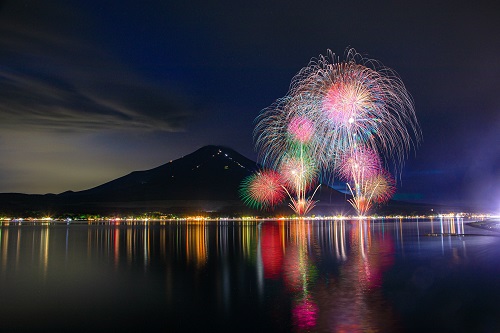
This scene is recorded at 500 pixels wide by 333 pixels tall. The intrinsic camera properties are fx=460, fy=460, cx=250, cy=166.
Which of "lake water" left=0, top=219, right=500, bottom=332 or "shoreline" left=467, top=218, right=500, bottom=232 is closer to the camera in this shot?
"lake water" left=0, top=219, right=500, bottom=332

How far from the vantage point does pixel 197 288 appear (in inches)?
632

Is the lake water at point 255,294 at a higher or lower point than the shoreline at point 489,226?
lower

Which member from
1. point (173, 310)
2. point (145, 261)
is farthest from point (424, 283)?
point (145, 261)

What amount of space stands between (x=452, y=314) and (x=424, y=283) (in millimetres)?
5108

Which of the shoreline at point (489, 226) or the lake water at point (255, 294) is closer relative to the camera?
the lake water at point (255, 294)

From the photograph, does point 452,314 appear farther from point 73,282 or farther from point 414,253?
point 414,253

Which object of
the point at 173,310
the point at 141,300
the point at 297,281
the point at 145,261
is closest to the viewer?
the point at 173,310

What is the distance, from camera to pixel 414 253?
92.5 ft

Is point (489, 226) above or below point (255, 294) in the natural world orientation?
above

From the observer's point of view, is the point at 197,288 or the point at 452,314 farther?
the point at 197,288

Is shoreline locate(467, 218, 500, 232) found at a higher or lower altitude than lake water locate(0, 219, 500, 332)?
higher

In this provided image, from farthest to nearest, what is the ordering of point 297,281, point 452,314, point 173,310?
point 297,281
point 173,310
point 452,314

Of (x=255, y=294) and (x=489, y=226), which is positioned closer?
(x=255, y=294)

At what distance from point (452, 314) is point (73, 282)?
1366 centimetres
